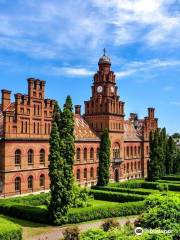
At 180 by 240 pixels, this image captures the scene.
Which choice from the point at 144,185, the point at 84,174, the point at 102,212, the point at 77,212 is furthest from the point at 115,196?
the point at 144,185

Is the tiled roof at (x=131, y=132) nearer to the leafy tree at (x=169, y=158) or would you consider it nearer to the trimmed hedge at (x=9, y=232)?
the leafy tree at (x=169, y=158)

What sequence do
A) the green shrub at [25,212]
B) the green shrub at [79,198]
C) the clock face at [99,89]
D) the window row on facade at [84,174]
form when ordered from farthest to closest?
1. the clock face at [99,89]
2. the window row on facade at [84,174]
3. the green shrub at [79,198]
4. the green shrub at [25,212]

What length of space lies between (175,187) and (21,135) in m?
27.3

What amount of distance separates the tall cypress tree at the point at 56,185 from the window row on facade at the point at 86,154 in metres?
24.3

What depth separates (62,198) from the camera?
3475cm

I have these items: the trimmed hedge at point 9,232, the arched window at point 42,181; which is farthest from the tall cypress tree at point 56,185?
the arched window at point 42,181

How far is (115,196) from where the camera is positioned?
48562 mm

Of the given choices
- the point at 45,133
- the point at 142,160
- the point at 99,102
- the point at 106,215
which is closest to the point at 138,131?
the point at 142,160

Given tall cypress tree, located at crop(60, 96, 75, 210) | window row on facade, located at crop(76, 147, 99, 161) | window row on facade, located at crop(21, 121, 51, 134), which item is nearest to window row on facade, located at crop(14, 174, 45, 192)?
window row on facade, located at crop(21, 121, 51, 134)

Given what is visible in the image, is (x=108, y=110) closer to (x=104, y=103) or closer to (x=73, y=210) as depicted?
(x=104, y=103)

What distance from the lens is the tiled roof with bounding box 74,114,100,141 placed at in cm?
6078

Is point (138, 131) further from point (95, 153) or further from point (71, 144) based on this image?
point (71, 144)

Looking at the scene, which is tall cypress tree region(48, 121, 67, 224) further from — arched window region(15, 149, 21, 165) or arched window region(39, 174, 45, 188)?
Result: arched window region(39, 174, 45, 188)

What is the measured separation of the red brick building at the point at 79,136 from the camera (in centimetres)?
4647
